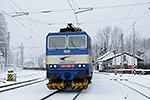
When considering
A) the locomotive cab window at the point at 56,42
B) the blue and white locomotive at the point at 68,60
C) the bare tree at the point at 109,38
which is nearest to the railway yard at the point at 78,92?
the blue and white locomotive at the point at 68,60

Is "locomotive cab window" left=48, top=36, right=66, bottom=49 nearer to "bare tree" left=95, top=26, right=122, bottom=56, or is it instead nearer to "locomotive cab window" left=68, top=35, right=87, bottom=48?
"locomotive cab window" left=68, top=35, right=87, bottom=48

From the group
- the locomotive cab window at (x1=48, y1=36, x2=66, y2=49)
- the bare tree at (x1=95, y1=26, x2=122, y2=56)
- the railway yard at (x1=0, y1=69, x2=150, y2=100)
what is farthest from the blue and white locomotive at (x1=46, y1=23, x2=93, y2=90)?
the bare tree at (x1=95, y1=26, x2=122, y2=56)

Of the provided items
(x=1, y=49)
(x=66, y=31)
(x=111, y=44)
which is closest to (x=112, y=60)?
(x=111, y=44)

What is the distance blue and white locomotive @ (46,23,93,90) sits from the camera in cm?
1098

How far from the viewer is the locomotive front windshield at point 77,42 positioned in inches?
441

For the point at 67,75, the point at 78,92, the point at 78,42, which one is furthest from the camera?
the point at 78,92

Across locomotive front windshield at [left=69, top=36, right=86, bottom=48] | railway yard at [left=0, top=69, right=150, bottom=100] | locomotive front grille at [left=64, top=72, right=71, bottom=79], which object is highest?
locomotive front windshield at [left=69, top=36, right=86, bottom=48]

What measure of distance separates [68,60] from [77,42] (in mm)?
1118

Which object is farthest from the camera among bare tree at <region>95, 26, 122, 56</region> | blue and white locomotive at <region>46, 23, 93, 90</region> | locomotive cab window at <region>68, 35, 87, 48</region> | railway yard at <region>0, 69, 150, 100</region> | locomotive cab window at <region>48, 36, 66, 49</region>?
bare tree at <region>95, 26, 122, 56</region>

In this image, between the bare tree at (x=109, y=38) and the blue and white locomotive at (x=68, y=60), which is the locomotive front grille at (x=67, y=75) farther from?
the bare tree at (x=109, y=38)

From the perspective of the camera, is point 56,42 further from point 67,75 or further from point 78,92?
point 78,92

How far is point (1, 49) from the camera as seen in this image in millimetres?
52344

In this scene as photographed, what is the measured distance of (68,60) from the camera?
11094mm

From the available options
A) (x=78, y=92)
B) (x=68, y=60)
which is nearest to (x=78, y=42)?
(x=68, y=60)
